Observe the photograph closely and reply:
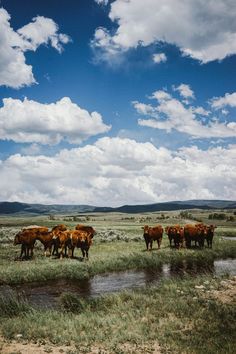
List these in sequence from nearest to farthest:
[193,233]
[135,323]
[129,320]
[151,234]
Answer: [135,323] < [129,320] < [151,234] < [193,233]

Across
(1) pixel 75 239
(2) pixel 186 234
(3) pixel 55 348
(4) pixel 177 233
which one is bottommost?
(3) pixel 55 348

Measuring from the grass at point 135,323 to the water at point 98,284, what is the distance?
178 cm

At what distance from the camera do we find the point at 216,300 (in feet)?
48.4

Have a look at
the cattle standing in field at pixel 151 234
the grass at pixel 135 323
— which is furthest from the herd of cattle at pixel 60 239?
the grass at pixel 135 323

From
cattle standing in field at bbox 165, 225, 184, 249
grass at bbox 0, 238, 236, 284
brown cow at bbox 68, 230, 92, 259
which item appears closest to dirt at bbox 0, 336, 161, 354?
grass at bbox 0, 238, 236, 284

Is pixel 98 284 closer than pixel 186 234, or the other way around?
pixel 98 284

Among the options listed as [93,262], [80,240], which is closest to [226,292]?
[93,262]

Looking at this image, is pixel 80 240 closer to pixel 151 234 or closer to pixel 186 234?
pixel 151 234

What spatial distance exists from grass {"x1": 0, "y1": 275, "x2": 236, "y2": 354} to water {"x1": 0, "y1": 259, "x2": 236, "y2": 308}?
5.84 ft

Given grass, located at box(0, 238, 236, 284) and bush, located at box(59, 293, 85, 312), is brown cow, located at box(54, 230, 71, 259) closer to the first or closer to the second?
grass, located at box(0, 238, 236, 284)

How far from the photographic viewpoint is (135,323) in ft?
40.0

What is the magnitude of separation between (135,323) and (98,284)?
25.1 ft

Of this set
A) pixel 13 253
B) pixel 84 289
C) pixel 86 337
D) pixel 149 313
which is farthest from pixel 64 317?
pixel 13 253

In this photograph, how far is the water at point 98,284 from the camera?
1697cm
